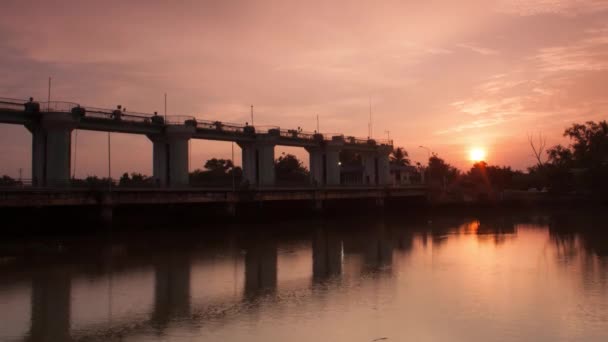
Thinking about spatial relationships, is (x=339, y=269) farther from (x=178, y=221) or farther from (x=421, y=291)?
(x=178, y=221)

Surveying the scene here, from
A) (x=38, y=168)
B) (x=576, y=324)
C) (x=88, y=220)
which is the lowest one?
(x=576, y=324)

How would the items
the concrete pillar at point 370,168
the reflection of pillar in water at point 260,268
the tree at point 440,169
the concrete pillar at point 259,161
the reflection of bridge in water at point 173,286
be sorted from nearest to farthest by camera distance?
1. the reflection of bridge in water at point 173,286
2. the reflection of pillar in water at point 260,268
3. the concrete pillar at point 259,161
4. the concrete pillar at point 370,168
5. the tree at point 440,169

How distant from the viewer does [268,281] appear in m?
24.3

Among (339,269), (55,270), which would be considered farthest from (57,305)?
(339,269)

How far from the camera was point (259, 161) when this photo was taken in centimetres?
6450

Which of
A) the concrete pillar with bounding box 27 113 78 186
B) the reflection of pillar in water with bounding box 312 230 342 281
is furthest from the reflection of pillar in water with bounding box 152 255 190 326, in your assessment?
the concrete pillar with bounding box 27 113 78 186

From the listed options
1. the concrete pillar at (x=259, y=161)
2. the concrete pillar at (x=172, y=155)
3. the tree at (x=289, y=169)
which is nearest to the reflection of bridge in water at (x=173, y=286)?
the concrete pillar at (x=172, y=155)

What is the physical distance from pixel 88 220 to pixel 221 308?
90.6 feet

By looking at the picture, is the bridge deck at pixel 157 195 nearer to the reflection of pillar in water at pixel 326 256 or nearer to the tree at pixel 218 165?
the reflection of pillar in water at pixel 326 256

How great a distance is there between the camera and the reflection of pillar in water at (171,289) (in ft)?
59.6

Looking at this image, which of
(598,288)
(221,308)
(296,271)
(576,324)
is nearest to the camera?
(576,324)

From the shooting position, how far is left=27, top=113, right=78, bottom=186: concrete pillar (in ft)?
147

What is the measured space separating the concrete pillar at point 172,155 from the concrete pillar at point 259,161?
11.0 m

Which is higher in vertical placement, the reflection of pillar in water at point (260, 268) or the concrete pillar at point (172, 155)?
the concrete pillar at point (172, 155)
